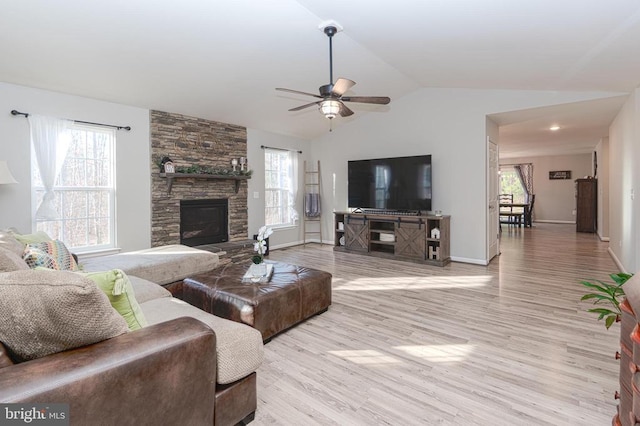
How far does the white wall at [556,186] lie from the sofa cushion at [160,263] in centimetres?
1217

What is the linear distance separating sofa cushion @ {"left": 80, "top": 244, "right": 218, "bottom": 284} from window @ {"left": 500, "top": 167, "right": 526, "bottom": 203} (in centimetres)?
1222

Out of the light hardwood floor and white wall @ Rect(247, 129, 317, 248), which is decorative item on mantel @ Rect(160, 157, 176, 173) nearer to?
white wall @ Rect(247, 129, 317, 248)

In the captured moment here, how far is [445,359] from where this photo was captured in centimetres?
244

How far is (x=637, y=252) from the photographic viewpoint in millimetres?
4004

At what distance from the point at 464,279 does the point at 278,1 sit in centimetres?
398

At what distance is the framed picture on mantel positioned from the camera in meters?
11.6

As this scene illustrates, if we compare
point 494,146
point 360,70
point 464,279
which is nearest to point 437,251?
point 464,279

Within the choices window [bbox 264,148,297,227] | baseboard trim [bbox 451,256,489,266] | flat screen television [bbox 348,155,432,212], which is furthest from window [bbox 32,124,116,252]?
baseboard trim [bbox 451,256,489,266]

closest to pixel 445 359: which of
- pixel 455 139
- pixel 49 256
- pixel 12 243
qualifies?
pixel 49 256

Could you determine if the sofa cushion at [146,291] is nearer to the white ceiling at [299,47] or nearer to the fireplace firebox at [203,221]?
the white ceiling at [299,47]

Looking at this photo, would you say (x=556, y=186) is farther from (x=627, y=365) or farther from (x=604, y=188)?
(x=627, y=365)

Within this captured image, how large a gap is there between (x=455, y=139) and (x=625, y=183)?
2.36m

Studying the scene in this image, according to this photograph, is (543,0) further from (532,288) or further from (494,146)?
(494,146)

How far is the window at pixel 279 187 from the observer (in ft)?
23.1
